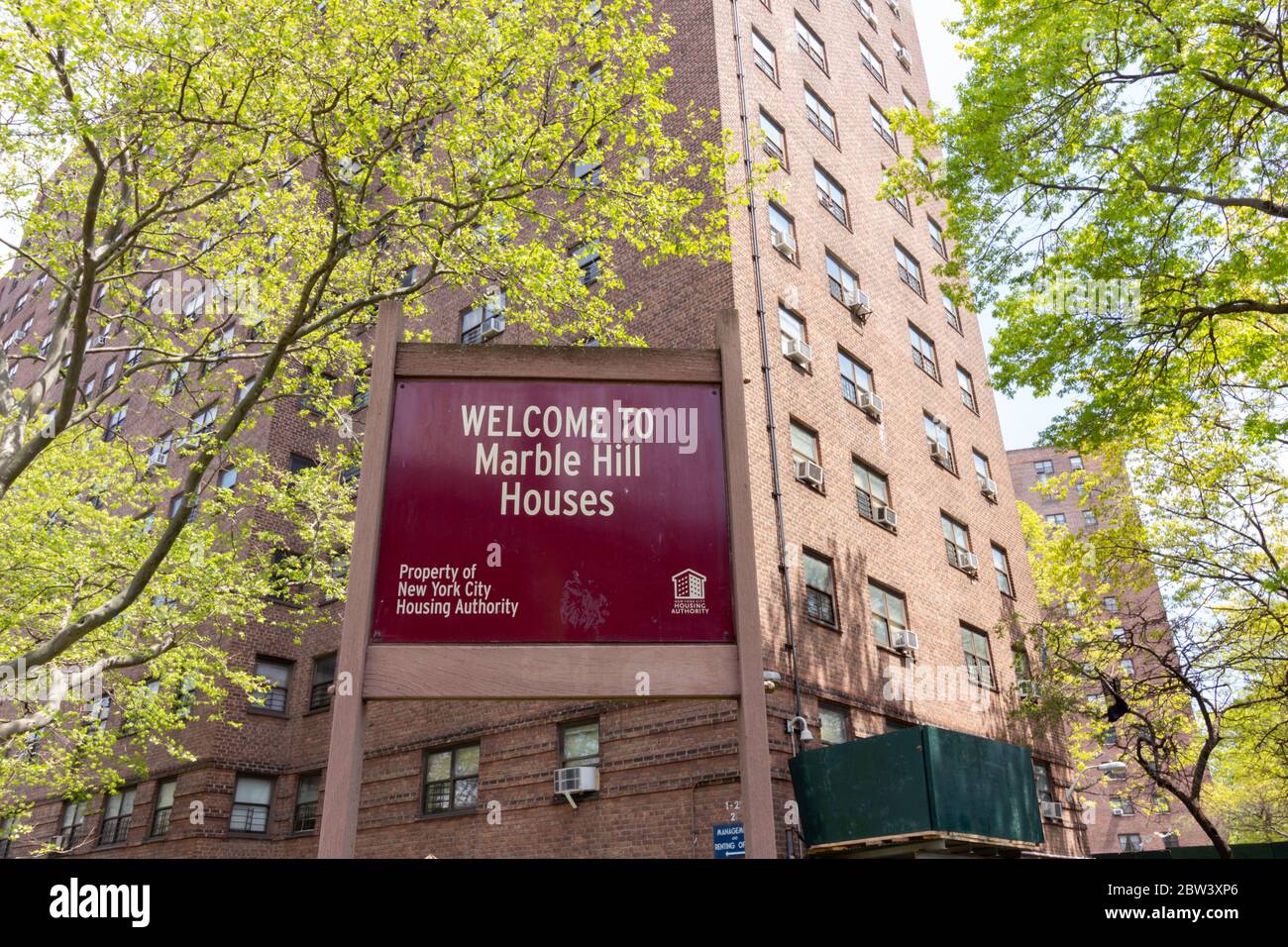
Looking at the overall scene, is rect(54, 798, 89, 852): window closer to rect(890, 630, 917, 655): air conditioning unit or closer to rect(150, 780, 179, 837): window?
rect(150, 780, 179, 837): window

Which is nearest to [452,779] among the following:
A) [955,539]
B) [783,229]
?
[955,539]

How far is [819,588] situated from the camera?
710 inches

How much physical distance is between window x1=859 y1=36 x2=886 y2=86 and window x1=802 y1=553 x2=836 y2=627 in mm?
20971

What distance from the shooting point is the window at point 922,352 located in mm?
26594

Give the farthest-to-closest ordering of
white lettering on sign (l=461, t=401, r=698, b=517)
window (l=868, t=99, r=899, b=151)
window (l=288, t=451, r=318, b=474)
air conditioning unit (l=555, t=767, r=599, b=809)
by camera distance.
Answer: window (l=868, t=99, r=899, b=151), window (l=288, t=451, r=318, b=474), air conditioning unit (l=555, t=767, r=599, b=809), white lettering on sign (l=461, t=401, r=698, b=517)

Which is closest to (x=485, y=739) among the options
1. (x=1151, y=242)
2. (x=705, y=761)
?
(x=705, y=761)

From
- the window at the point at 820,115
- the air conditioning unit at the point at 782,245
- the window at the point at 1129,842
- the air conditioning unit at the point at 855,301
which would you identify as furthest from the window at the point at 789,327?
the window at the point at 1129,842

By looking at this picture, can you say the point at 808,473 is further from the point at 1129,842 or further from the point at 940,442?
the point at 1129,842

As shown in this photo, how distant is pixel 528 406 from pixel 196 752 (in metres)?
23.5

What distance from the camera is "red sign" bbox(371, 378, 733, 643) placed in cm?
422

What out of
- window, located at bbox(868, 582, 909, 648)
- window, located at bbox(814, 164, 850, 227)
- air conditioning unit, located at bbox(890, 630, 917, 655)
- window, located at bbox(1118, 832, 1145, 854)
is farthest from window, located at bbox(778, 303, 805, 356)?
window, located at bbox(1118, 832, 1145, 854)

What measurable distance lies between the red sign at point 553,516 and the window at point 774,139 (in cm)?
1939
